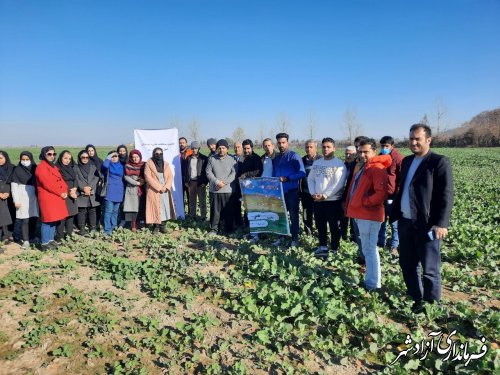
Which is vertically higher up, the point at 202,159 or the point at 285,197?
the point at 202,159

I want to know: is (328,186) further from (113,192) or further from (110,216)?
(110,216)

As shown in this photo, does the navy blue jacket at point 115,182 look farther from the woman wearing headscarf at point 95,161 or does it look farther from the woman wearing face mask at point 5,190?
the woman wearing face mask at point 5,190

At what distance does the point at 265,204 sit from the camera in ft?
21.9

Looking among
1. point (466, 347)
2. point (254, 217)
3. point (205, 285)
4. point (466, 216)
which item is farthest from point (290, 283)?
point (466, 216)

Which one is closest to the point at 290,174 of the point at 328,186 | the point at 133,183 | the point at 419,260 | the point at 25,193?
the point at 328,186

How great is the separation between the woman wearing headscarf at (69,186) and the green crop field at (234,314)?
80 centimetres

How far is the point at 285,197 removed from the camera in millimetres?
6500

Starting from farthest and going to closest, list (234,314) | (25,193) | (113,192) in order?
(113,192), (25,193), (234,314)

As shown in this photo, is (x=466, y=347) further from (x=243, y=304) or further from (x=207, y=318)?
(x=207, y=318)

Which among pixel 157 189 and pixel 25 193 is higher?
pixel 25 193

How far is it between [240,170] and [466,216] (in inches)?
250

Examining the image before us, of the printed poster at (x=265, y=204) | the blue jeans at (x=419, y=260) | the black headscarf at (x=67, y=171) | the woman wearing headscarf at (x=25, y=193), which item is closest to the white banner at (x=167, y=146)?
the black headscarf at (x=67, y=171)

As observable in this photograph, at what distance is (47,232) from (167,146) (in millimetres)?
3528

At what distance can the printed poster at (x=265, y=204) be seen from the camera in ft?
21.1
